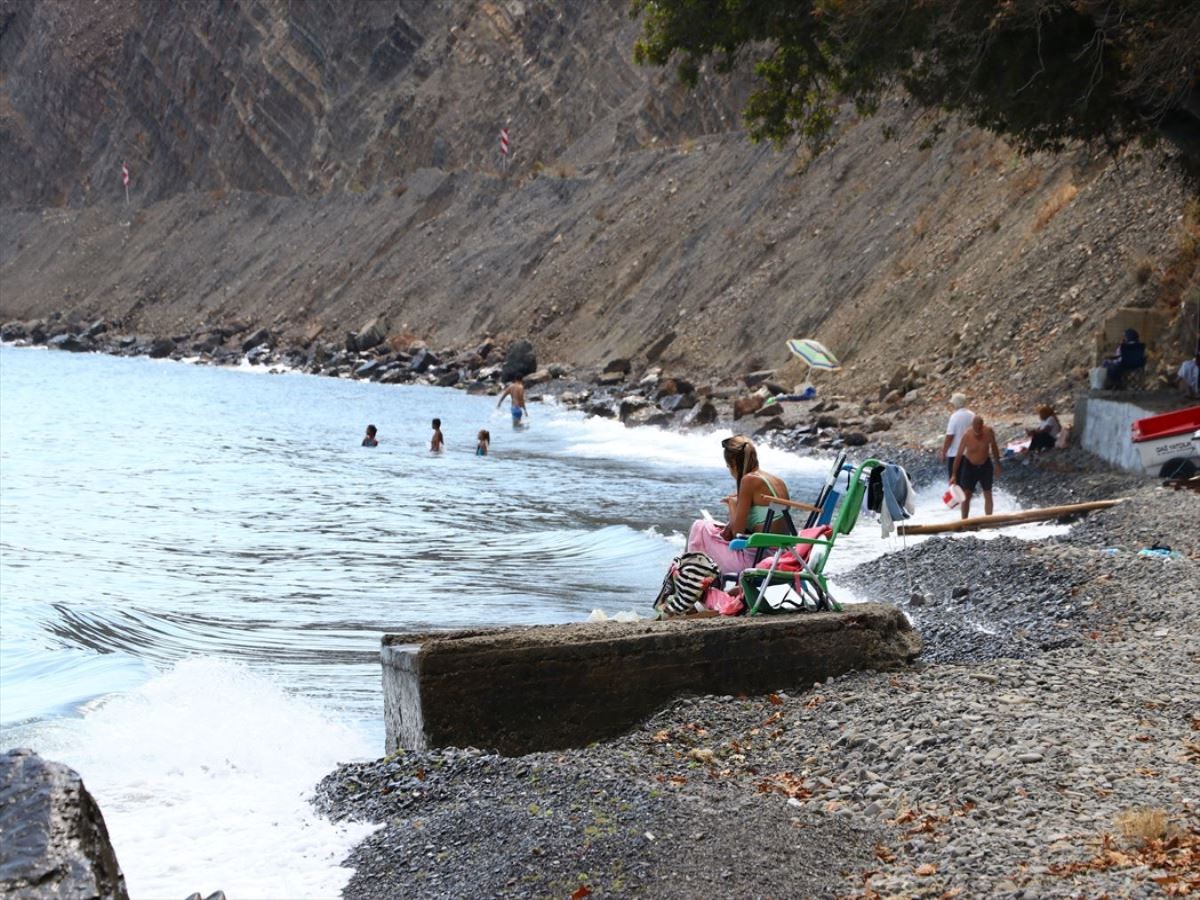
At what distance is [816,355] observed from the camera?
33.0 metres

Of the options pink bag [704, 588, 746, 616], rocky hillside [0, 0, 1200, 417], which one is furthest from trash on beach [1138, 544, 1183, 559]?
rocky hillside [0, 0, 1200, 417]

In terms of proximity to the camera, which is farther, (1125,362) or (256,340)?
(256,340)

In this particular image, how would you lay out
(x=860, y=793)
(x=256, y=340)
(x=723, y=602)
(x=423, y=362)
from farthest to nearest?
1. (x=256, y=340)
2. (x=423, y=362)
3. (x=723, y=602)
4. (x=860, y=793)

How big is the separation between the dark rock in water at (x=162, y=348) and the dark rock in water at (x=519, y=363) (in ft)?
108

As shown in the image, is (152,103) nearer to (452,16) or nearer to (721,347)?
(452,16)

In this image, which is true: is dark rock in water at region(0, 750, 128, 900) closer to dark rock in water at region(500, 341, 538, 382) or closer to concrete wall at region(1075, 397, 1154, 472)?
concrete wall at region(1075, 397, 1154, 472)

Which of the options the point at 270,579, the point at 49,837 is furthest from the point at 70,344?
the point at 49,837

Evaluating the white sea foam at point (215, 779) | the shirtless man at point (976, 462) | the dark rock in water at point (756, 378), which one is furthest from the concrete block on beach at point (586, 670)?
the dark rock in water at point (756, 378)

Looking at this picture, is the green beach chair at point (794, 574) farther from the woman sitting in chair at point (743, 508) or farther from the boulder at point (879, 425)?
the boulder at point (879, 425)

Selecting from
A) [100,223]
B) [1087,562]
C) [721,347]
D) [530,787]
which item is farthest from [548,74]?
[530,787]

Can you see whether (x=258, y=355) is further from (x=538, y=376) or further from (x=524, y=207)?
(x=538, y=376)

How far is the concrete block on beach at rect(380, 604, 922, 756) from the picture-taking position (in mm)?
8062

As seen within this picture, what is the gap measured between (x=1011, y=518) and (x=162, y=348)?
6836 cm

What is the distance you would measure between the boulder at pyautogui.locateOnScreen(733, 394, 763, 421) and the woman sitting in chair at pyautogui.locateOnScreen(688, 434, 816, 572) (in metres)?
22.8
